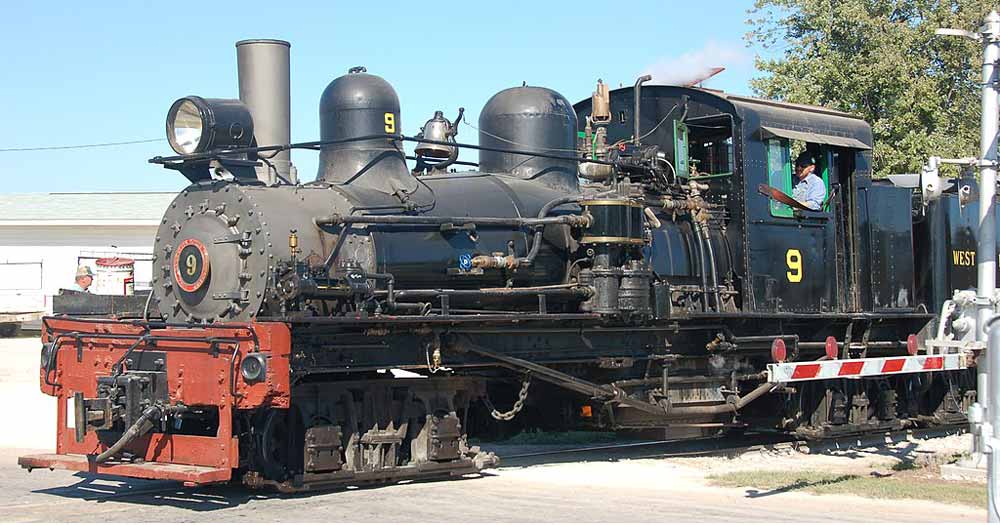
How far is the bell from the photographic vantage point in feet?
37.7

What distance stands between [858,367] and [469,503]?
440 cm

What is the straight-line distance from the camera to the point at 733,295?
1231 cm

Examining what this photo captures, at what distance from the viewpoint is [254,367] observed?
8.57 meters

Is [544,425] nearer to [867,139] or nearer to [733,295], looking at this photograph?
[733,295]

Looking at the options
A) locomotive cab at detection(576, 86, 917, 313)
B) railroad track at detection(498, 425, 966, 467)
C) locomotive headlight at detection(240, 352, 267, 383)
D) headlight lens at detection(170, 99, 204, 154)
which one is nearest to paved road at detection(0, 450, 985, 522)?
locomotive headlight at detection(240, 352, 267, 383)

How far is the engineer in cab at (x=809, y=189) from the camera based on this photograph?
1292cm

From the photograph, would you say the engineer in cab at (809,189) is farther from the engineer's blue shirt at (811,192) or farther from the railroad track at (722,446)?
the railroad track at (722,446)

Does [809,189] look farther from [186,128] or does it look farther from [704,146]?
[186,128]

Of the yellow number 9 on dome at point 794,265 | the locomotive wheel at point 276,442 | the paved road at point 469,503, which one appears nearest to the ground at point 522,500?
the paved road at point 469,503

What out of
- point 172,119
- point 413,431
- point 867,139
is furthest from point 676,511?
point 867,139

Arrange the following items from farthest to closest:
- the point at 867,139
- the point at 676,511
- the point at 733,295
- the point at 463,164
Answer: the point at 867,139 < the point at 733,295 < the point at 463,164 < the point at 676,511

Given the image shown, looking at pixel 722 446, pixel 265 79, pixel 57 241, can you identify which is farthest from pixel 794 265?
pixel 57 241

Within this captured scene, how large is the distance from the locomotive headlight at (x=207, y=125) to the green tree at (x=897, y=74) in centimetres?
1514

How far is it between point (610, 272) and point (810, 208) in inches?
129
